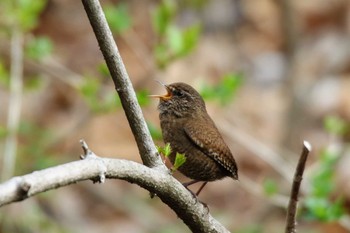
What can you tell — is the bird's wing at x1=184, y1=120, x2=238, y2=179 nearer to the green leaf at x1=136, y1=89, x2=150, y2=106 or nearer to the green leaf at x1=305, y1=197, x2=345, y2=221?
the green leaf at x1=136, y1=89, x2=150, y2=106

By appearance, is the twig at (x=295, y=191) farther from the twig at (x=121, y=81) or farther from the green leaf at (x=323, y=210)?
the green leaf at (x=323, y=210)

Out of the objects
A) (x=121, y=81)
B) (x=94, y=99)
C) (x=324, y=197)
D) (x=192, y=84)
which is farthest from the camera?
(x=192, y=84)

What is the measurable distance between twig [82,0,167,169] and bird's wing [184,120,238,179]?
1.06m

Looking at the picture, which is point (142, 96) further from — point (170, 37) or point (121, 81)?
point (121, 81)

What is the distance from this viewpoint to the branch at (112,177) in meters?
1.85

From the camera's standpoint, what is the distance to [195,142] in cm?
366

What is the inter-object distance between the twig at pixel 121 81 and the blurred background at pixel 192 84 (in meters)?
2.21

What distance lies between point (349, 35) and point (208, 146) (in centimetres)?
574

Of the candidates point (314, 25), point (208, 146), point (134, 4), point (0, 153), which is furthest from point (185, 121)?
point (314, 25)

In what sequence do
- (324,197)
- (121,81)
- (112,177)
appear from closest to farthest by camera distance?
(112,177)
(121,81)
(324,197)

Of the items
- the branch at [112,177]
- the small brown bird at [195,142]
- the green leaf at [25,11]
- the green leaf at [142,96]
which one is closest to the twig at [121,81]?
the branch at [112,177]

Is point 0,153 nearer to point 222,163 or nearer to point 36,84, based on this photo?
point 36,84

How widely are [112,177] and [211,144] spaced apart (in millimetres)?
1472

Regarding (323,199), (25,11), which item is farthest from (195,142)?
(25,11)
